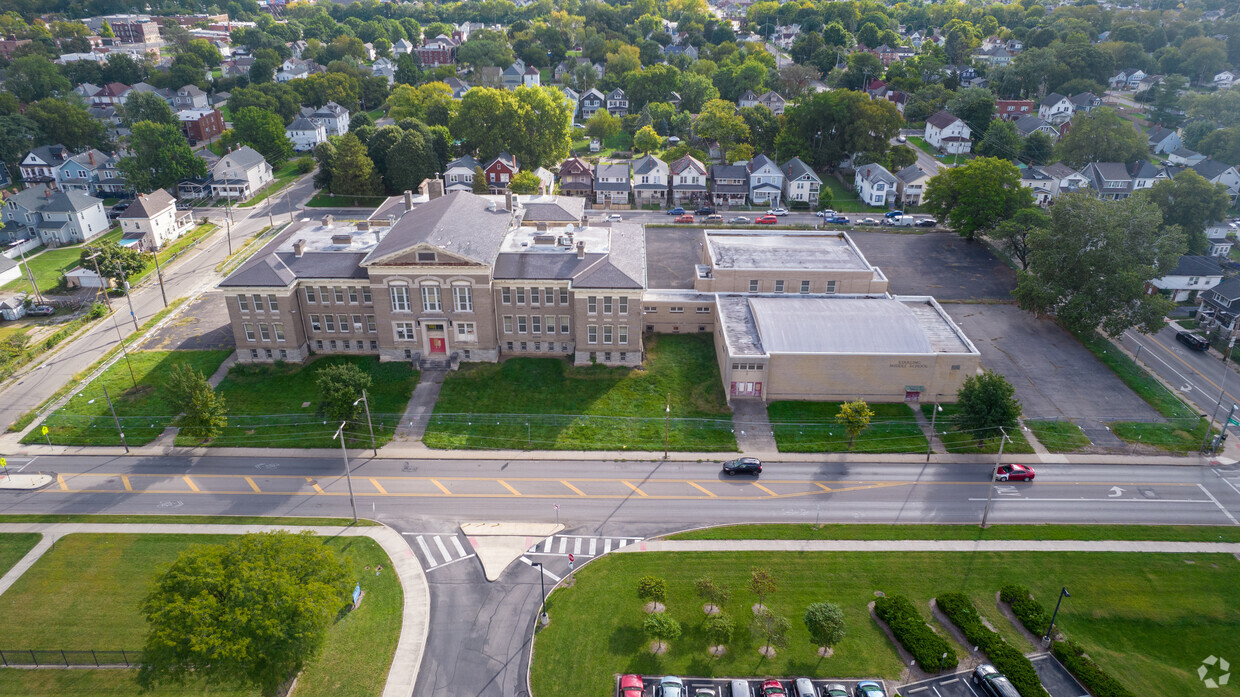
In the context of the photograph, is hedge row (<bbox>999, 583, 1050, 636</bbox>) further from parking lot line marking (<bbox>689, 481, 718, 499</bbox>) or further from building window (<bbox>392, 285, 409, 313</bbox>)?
building window (<bbox>392, 285, 409, 313</bbox>)

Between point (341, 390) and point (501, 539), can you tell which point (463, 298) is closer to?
point (341, 390)

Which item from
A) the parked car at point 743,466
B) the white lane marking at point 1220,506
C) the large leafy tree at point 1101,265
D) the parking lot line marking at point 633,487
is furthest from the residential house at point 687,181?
the white lane marking at point 1220,506

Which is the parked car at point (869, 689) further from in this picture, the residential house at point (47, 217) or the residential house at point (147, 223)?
the residential house at point (47, 217)

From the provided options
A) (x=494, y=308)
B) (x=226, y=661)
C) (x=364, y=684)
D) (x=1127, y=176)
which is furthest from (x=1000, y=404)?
(x=1127, y=176)

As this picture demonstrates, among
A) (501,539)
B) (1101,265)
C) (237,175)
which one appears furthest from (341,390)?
(237,175)

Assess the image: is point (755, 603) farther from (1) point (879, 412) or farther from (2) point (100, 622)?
(2) point (100, 622)
